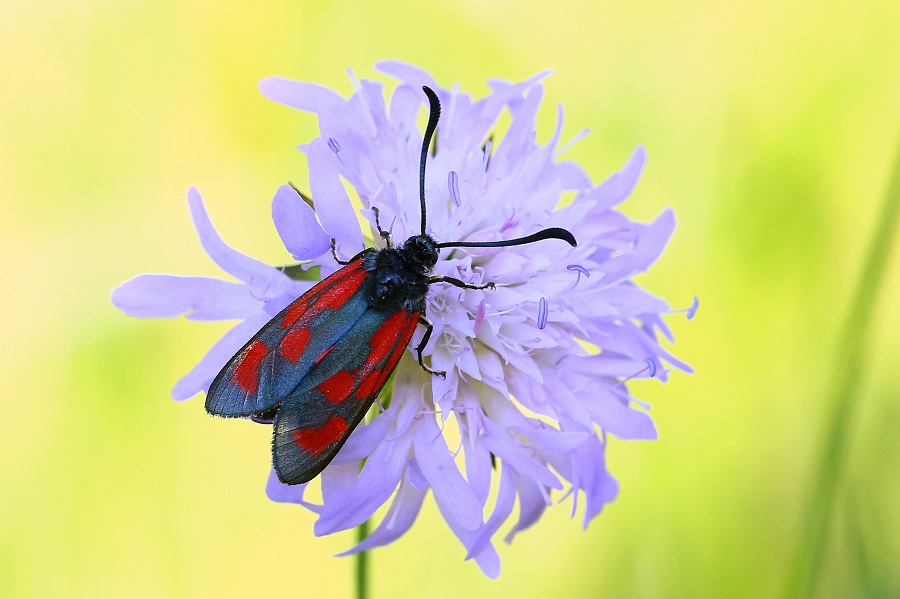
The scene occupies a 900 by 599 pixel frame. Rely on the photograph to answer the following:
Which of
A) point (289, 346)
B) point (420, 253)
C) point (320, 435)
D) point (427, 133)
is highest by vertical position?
point (427, 133)

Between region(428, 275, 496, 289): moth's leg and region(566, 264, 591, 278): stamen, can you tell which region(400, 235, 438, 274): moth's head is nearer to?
region(428, 275, 496, 289): moth's leg

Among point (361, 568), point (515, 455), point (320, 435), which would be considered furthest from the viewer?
point (361, 568)

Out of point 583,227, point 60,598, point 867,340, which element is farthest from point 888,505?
point 60,598

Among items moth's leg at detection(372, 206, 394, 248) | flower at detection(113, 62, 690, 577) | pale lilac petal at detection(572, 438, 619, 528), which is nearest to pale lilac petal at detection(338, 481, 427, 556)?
flower at detection(113, 62, 690, 577)

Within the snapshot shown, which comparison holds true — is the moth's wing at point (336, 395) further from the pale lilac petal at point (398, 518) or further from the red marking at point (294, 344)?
the pale lilac petal at point (398, 518)

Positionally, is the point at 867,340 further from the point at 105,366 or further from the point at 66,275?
the point at 66,275

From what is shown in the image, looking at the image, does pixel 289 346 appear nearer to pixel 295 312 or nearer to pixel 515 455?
pixel 295 312

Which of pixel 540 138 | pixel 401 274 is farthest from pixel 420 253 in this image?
pixel 540 138
